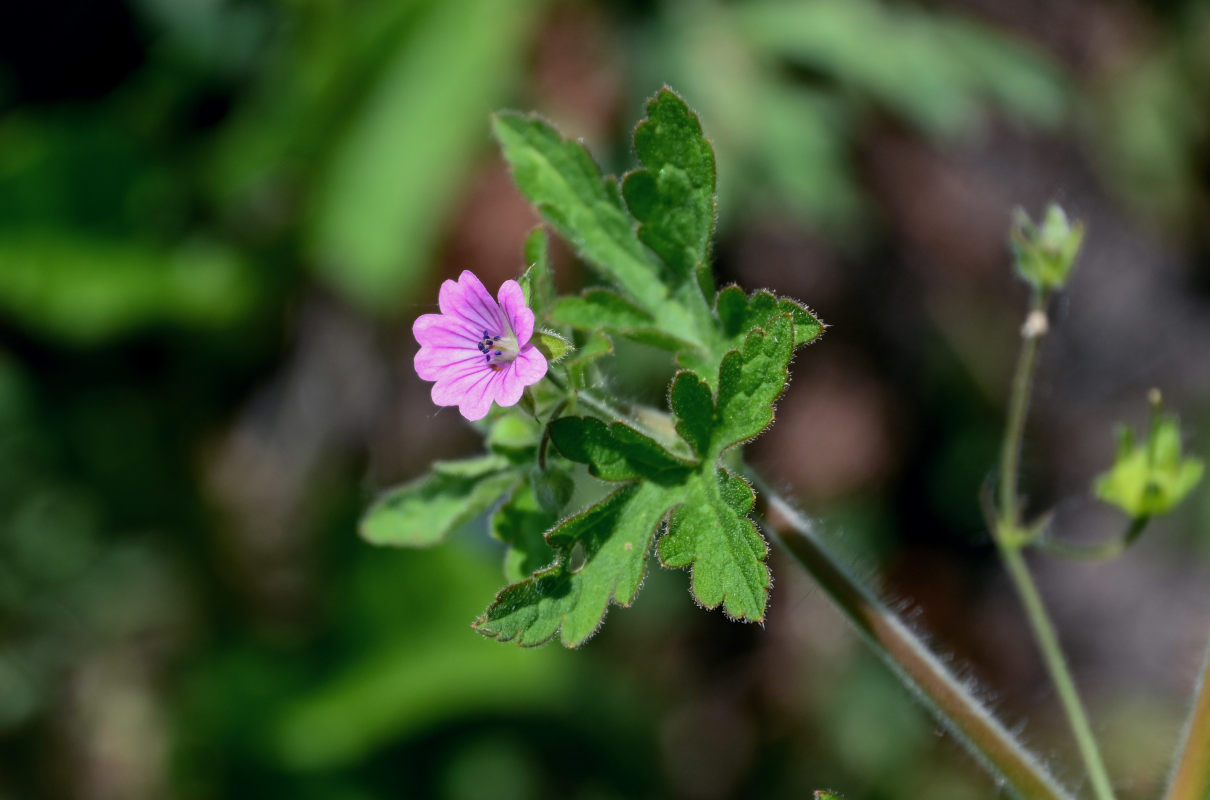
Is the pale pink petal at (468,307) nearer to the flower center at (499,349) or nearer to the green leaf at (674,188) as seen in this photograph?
the flower center at (499,349)

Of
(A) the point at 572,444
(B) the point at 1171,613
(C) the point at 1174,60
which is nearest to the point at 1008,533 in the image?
(A) the point at 572,444

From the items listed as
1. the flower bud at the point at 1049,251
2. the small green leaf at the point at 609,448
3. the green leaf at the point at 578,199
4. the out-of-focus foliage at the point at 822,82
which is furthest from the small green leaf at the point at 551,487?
the out-of-focus foliage at the point at 822,82

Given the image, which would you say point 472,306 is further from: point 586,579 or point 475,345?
point 586,579

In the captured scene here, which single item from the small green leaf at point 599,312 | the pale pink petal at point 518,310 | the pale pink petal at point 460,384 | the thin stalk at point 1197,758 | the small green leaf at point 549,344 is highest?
the pale pink petal at point 518,310

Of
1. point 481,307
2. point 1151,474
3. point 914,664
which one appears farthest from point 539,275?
point 1151,474

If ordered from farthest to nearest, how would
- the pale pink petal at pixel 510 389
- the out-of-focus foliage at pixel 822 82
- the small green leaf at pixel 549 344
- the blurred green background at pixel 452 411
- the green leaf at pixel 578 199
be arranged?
the out-of-focus foliage at pixel 822 82 → the blurred green background at pixel 452 411 → the green leaf at pixel 578 199 → the small green leaf at pixel 549 344 → the pale pink petal at pixel 510 389

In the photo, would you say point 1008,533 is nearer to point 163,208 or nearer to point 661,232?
point 661,232

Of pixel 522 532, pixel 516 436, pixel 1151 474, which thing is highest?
pixel 516 436
